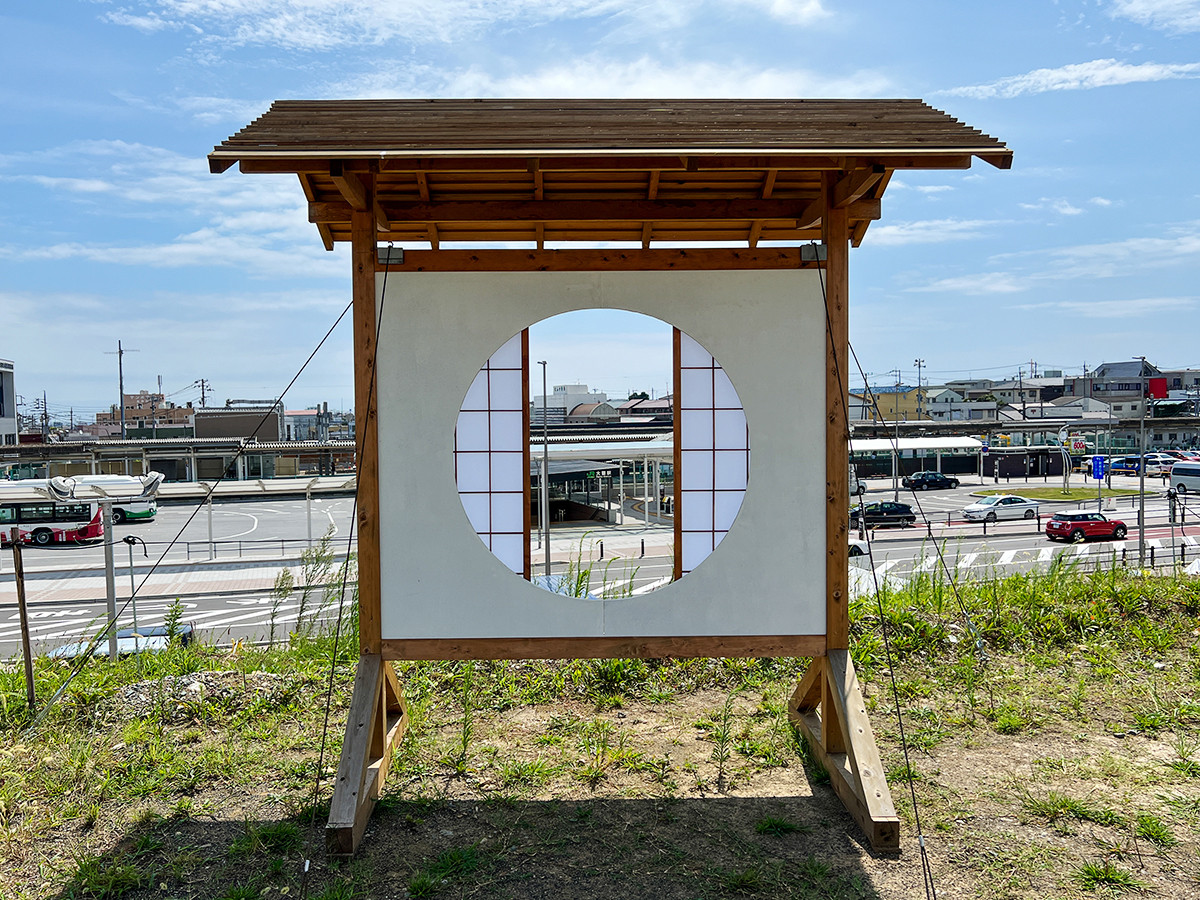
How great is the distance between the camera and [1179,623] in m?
5.96

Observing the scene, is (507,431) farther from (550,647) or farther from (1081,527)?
(1081,527)

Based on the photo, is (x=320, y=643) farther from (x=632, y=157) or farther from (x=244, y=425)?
(x=244, y=425)

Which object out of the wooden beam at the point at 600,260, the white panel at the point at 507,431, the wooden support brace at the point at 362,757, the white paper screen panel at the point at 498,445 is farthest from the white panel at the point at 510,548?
the wooden beam at the point at 600,260

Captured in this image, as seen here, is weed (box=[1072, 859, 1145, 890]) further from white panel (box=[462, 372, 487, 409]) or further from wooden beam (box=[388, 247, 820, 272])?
white panel (box=[462, 372, 487, 409])

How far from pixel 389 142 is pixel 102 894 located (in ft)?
10.5

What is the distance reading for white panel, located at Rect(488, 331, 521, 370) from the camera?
4355 mm

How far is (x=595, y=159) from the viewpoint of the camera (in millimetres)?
3395

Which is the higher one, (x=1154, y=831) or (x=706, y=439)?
(x=706, y=439)

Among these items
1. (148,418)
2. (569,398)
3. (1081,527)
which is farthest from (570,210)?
(148,418)

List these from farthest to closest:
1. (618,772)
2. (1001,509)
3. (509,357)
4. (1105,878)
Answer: (1001,509) < (509,357) < (618,772) < (1105,878)

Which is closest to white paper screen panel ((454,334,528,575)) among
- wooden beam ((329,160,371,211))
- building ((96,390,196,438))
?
wooden beam ((329,160,371,211))

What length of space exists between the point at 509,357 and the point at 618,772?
90.0 inches

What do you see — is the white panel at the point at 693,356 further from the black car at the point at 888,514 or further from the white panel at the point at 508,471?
the black car at the point at 888,514

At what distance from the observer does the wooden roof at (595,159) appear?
3.29m
